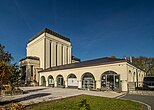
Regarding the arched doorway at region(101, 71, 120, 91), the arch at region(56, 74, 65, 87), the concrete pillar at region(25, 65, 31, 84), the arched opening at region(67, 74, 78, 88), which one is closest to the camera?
the arched doorway at region(101, 71, 120, 91)

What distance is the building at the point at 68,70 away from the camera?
74.8 feet

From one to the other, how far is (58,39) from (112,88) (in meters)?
34.3

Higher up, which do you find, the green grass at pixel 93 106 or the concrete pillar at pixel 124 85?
the green grass at pixel 93 106

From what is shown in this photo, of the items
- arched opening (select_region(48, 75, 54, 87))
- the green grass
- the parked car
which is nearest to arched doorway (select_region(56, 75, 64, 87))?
arched opening (select_region(48, 75, 54, 87))

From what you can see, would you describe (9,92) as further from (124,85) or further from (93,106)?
(124,85)

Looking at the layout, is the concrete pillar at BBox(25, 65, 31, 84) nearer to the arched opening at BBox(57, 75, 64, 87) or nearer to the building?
the building

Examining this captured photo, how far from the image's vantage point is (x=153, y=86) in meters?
21.1

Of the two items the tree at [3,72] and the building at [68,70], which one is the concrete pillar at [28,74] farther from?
the tree at [3,72]

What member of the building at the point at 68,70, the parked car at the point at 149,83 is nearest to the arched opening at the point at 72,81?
the building at the point at 68,70

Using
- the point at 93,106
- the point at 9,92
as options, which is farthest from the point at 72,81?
the point at 93,106

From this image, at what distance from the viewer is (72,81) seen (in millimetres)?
29594

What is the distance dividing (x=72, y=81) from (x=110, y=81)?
883 centimetres

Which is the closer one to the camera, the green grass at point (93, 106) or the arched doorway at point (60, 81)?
the green grass at point (93, 106)

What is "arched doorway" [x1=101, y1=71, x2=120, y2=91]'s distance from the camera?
22672 millimetres
